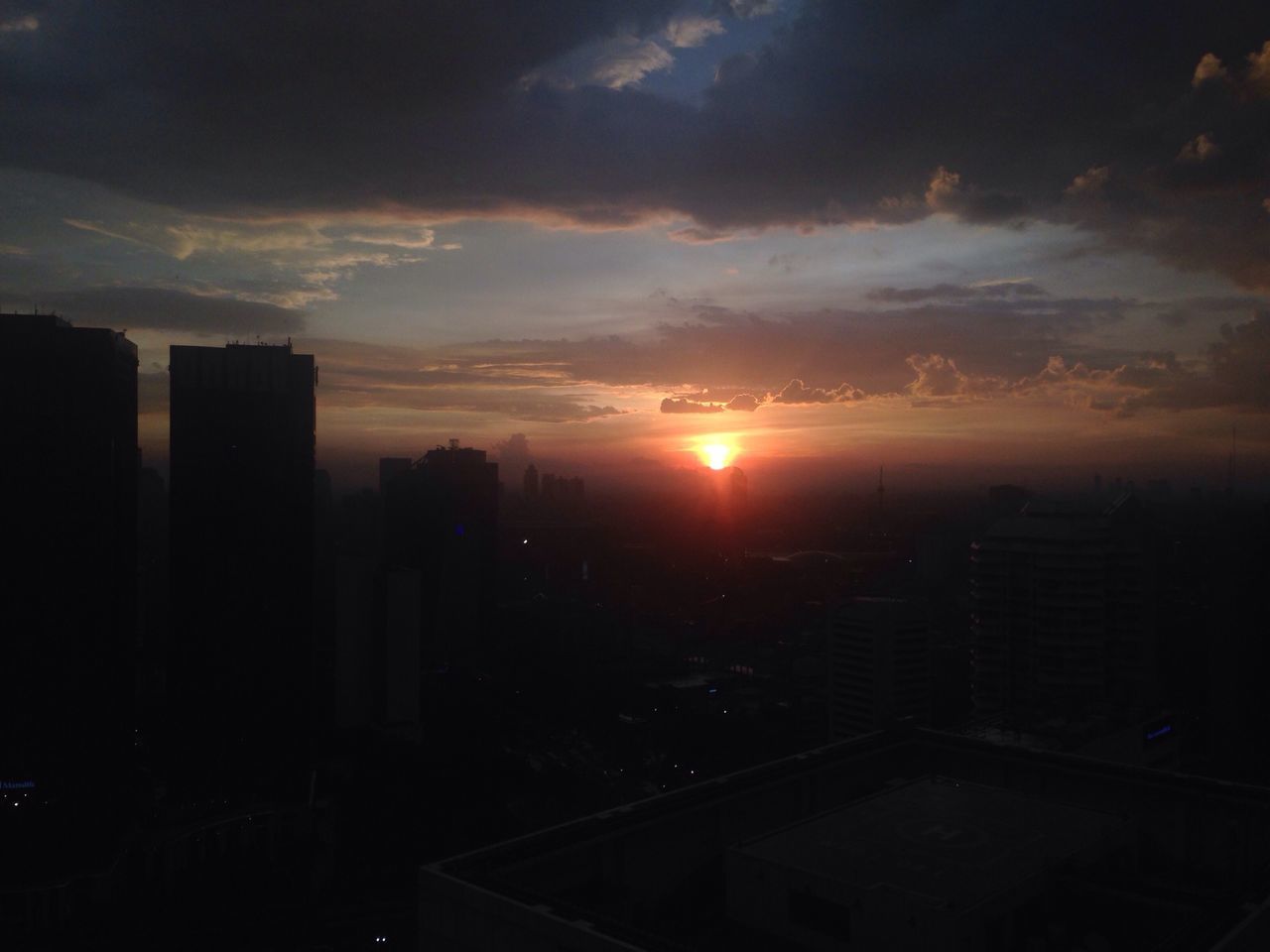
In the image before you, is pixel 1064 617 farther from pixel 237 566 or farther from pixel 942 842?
pixel 237 566

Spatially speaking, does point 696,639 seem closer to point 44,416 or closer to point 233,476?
point 233,476

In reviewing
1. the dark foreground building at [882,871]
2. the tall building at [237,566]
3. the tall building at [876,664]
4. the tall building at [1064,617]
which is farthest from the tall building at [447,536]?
the dark foreground building at [882,871]

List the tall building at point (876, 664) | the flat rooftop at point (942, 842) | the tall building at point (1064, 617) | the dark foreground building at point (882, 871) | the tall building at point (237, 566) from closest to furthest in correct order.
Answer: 1. the dark foreground building at point (882, 871)
2. the flat rooftop at point (942, 842)
3. the tall building at point (237, 566)
4. the tall building at point (1064, 617)
5. the tall building at point (876, 664)

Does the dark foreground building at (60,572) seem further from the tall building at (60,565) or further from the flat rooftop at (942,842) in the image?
the flat rooftop at (942,842)

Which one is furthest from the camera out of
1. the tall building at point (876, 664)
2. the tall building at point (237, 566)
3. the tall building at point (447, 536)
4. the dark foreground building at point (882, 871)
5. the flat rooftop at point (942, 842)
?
the tall building at point (447, 536)

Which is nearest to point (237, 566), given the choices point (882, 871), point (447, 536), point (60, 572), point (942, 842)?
point (60, 572)

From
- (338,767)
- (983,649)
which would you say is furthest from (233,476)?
(983,649)

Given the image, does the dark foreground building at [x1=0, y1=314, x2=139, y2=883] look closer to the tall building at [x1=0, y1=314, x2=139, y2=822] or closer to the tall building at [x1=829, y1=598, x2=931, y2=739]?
the tall building at [x1=0, y1=314, x2=139, y2=822]
